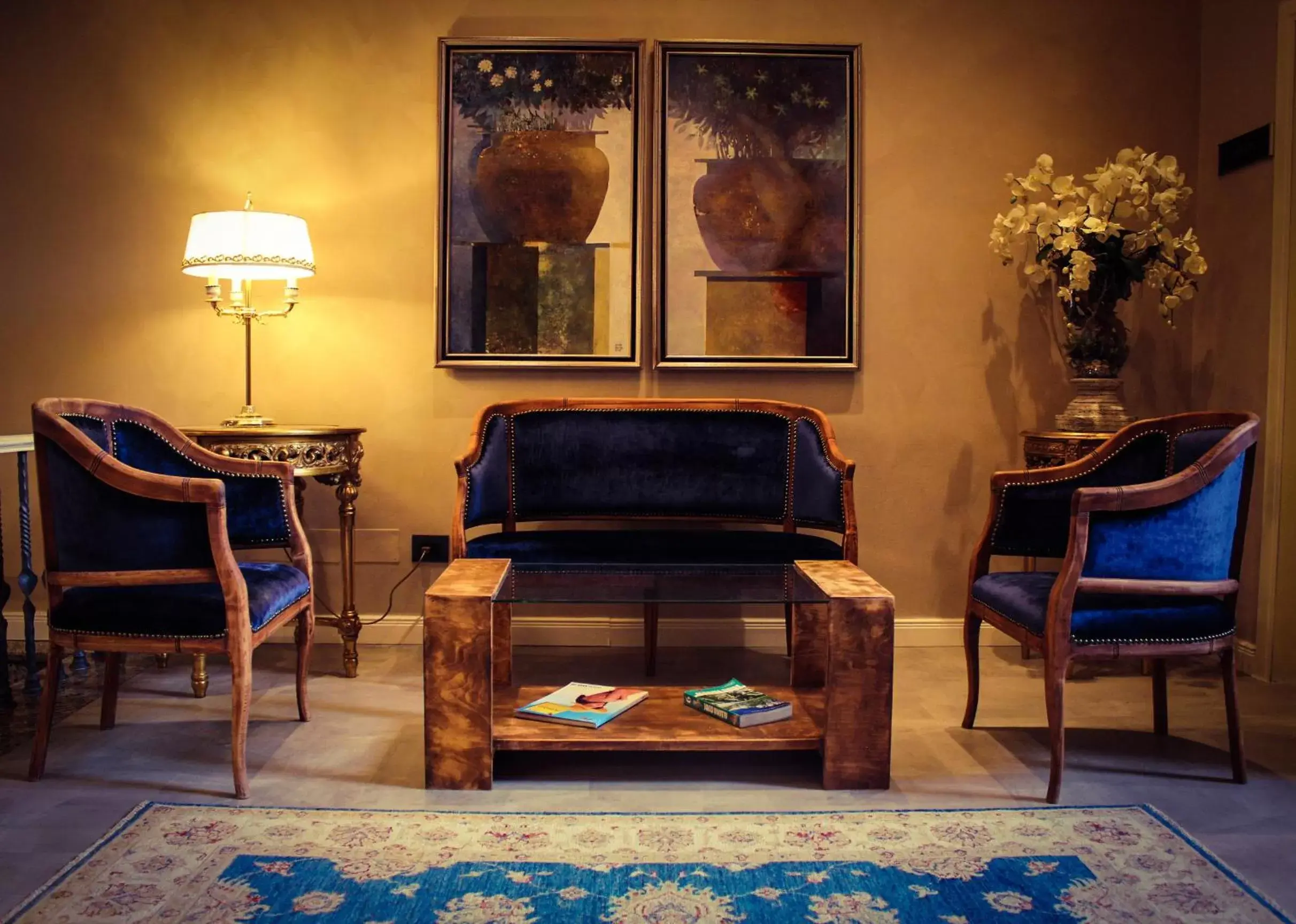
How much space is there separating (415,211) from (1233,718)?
303 centimetres

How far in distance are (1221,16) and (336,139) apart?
3.24 metres

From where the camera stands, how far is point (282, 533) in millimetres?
2764

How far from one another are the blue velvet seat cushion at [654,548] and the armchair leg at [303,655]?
0.56 meters

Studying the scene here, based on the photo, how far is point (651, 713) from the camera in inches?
96.7

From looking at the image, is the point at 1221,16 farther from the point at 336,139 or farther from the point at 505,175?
the point at 336,139

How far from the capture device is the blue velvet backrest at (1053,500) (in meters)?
2.72

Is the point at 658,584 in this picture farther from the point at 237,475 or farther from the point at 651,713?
the point at 237,475

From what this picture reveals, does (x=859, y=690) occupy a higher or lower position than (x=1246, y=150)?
lower

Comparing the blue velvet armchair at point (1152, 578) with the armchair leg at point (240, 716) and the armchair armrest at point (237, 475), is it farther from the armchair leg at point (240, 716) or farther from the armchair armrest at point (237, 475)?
the armchair armrest at point (237, 475)

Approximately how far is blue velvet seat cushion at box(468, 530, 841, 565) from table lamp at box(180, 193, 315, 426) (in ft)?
3.12

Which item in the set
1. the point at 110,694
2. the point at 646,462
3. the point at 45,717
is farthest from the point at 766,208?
the point at 45,717

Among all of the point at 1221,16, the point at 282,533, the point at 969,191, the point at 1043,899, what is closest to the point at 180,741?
the point at 282,533

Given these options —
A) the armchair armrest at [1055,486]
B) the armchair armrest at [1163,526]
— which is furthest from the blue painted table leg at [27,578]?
the armchair armrest at [1163,526]

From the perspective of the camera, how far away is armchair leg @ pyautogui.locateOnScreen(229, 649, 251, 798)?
7.24ft
